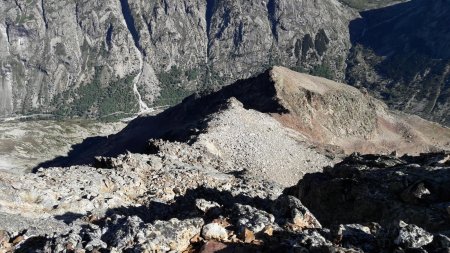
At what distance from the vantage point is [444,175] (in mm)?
37344

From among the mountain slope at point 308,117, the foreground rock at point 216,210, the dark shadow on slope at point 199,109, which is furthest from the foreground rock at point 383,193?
the dark shadow on slope at point 199,109

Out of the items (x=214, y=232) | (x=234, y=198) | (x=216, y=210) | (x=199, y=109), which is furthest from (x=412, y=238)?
(x=199, y=109)

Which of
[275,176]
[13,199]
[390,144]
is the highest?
[13,199]

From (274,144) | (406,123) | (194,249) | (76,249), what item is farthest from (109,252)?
(406,123)

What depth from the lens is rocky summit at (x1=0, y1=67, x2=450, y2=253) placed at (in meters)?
23.3

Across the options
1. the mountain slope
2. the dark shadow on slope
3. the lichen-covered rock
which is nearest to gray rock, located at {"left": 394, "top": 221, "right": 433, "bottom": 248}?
the lichen-covered rock

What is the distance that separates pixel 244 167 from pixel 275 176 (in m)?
5.81

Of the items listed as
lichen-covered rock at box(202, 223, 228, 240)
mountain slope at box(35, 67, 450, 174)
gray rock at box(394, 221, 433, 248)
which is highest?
gray rock at box(394, 221, 433, 248)

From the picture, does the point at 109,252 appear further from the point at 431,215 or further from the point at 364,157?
the point at 364,157

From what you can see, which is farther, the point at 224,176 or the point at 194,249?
the point at 224,176

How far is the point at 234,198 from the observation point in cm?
4619

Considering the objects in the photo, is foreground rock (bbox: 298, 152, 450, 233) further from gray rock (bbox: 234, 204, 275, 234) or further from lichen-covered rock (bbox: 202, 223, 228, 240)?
lichen-covered rock (bbox: 202, 223, 228, 240)

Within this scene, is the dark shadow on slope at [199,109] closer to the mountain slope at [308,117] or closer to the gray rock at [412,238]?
the mountain slope at [308,117]

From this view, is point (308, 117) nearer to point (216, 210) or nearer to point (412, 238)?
point (216, 210)
